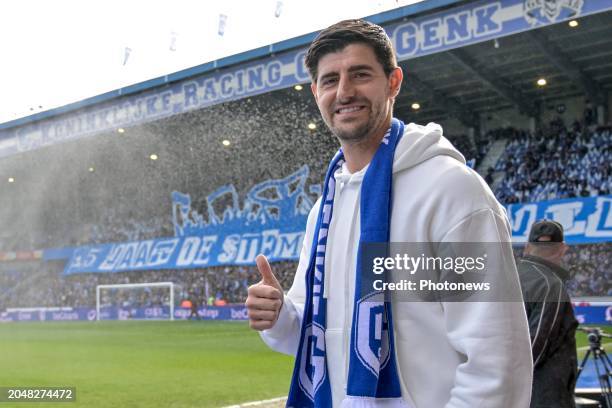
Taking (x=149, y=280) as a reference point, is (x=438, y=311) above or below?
below

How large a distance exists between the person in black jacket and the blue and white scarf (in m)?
1.59

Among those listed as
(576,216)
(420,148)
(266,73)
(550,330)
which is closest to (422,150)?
(420,148)

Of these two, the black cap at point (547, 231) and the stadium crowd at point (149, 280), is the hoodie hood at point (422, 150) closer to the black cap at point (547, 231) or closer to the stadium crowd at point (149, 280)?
the black cap at point (547, 231)

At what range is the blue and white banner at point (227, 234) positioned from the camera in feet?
97.5

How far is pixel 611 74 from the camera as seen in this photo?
24359mm

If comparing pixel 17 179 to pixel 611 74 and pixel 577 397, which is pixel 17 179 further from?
pixel 577 397

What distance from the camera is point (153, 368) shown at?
476 inches

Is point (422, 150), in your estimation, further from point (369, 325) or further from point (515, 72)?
point (515, 72)

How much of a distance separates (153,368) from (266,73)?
1390 centimetres

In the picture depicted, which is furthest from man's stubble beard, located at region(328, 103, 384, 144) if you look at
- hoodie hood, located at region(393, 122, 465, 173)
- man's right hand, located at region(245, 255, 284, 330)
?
man's right hand, located at region(245, 255, 284, 330)

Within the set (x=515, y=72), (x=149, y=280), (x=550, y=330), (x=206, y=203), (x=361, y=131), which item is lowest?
(x=550, y=330)

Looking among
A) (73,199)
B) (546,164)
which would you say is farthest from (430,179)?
(73,199)

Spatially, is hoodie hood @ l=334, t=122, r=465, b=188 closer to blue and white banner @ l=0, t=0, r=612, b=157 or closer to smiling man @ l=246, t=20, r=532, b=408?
smiling man @ l=246, t=20, r=532, b=408

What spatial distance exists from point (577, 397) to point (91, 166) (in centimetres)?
3696
